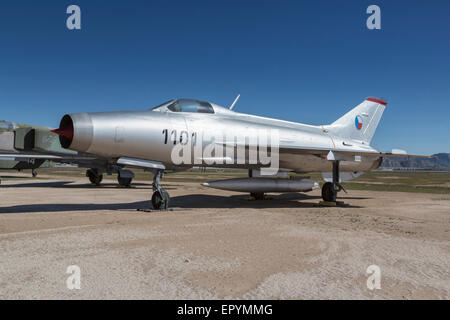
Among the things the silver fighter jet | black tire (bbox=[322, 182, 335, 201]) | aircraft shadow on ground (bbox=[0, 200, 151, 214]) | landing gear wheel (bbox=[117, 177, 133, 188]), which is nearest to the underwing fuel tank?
the silver fighter jet

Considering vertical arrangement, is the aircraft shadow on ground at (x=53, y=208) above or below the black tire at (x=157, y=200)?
below

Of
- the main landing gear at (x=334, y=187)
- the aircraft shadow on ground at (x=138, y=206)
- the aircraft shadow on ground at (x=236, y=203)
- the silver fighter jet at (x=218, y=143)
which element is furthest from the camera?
the main landing gear at (x=334, y=187)

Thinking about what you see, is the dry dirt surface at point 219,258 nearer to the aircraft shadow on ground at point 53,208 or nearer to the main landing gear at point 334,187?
the aircraft shadow on ground at point 53,208

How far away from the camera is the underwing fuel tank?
10844 mm

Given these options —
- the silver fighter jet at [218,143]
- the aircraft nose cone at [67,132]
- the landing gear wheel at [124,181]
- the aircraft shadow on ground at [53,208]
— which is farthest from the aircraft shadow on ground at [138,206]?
the landing gear wheel at [124,181]

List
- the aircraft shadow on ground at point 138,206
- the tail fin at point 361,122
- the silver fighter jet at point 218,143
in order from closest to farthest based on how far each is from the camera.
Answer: the silver fighter jet at point 218,143
the aircraft shadow on ground at point 138,206
the tail fin at point 361,122

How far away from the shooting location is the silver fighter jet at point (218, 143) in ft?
24.5

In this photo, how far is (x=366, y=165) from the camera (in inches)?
530

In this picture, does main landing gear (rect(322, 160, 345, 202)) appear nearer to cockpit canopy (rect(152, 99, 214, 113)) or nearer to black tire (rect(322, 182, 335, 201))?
black tire (rect(322, 182, 335, 201))

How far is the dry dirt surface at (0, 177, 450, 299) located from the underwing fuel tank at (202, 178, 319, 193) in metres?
3.45

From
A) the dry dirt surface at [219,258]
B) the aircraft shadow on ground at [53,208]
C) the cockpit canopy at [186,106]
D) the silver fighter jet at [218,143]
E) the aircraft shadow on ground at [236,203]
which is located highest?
the cockpit canopy at [186,106]

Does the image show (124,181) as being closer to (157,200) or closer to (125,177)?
(125,177)

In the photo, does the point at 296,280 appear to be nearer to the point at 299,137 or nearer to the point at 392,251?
the point at 392,251

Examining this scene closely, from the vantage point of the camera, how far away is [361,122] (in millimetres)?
14625
